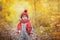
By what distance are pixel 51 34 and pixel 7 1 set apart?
70cm

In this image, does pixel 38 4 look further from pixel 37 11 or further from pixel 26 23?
pixel 26 23

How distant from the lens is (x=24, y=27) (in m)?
1.89

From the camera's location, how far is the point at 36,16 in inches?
73.8

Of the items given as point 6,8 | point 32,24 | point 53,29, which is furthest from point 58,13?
point 6,8

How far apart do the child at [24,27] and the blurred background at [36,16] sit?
0.05 metres

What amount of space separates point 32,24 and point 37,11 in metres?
0.18

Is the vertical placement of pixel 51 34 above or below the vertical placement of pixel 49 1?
below

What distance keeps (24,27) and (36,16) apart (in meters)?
0.21

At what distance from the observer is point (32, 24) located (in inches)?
74.0

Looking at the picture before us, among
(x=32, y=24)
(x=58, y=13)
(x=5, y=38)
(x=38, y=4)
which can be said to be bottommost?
(x=5, y=38)

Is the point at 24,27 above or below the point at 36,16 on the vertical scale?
below

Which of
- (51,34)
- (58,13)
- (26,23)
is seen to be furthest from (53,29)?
(26,23)

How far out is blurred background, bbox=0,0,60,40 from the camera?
6.09 feet

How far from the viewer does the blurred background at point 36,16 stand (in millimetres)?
1856
